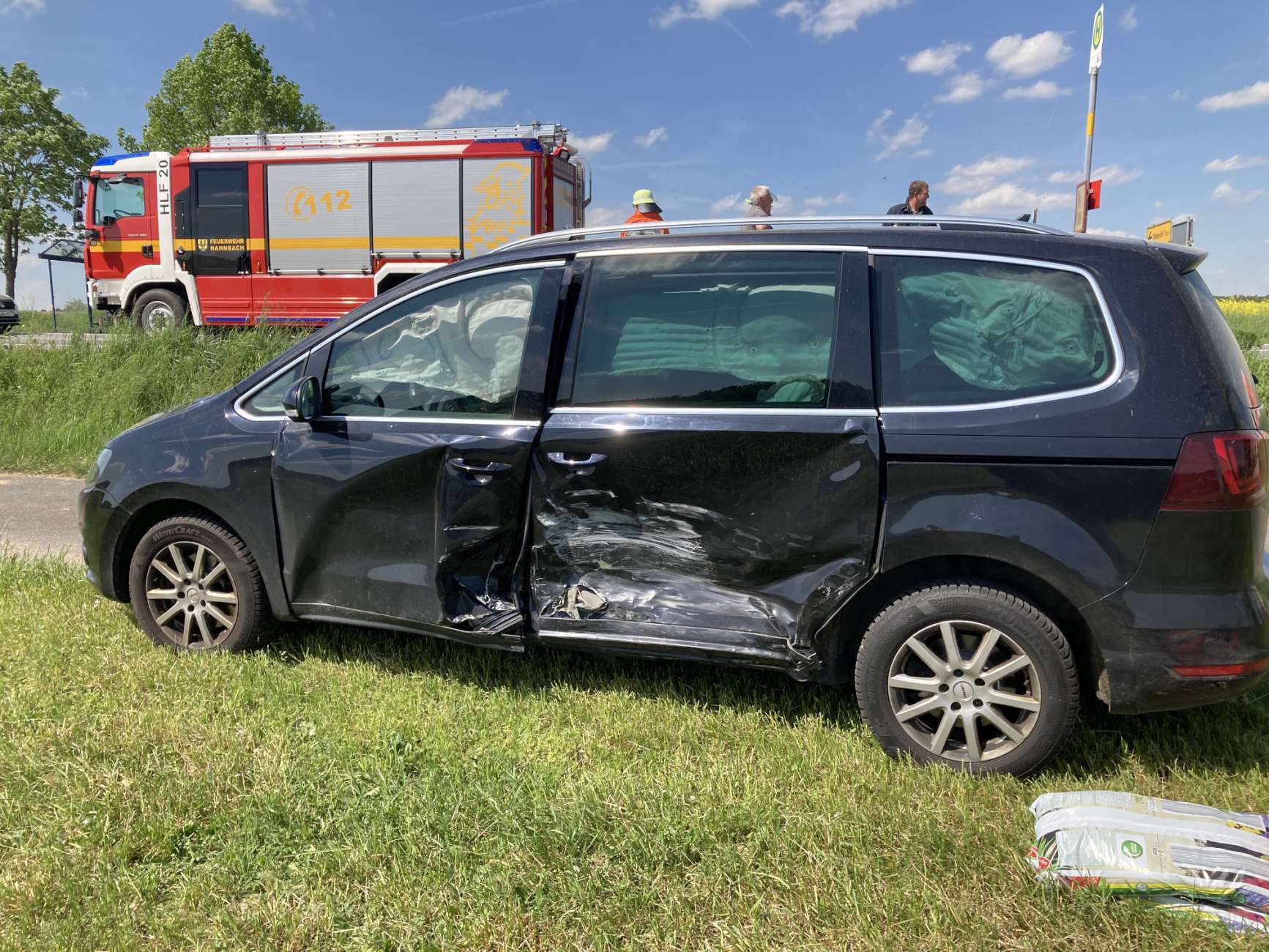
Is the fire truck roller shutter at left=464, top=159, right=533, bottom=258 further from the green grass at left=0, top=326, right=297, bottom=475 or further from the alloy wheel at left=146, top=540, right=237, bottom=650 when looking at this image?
the alloy wheel at left=146, top=540, right=237, bottom=650

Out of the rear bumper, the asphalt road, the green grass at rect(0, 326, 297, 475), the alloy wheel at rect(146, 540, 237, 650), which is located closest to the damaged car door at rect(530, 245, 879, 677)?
the rear bumper

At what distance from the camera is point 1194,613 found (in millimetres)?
2625

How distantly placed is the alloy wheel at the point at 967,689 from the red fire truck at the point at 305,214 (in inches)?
453

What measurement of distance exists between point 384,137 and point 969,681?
13310 mm

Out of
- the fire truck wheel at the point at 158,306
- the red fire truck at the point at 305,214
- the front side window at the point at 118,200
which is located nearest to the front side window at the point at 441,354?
the red fire truck at the point at 305,214

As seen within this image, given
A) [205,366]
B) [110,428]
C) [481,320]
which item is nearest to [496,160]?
[205,366]

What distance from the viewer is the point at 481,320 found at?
3.47 metres

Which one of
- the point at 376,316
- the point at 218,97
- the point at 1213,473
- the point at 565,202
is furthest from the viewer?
the point at 218,97

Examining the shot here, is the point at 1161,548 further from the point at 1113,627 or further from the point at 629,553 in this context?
the point at 629,553

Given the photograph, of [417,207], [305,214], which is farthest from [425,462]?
[305,214]

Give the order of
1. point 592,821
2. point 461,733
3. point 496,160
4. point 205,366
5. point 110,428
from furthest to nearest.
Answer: point 496,160 → point 205,366 → point 110,428 → point 461,733 → point 592,821

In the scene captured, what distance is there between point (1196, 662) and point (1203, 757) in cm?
56

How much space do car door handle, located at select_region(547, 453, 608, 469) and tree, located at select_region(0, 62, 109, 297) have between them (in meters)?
43.2

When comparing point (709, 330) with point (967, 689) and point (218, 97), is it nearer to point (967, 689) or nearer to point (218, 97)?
point (967, 689)
